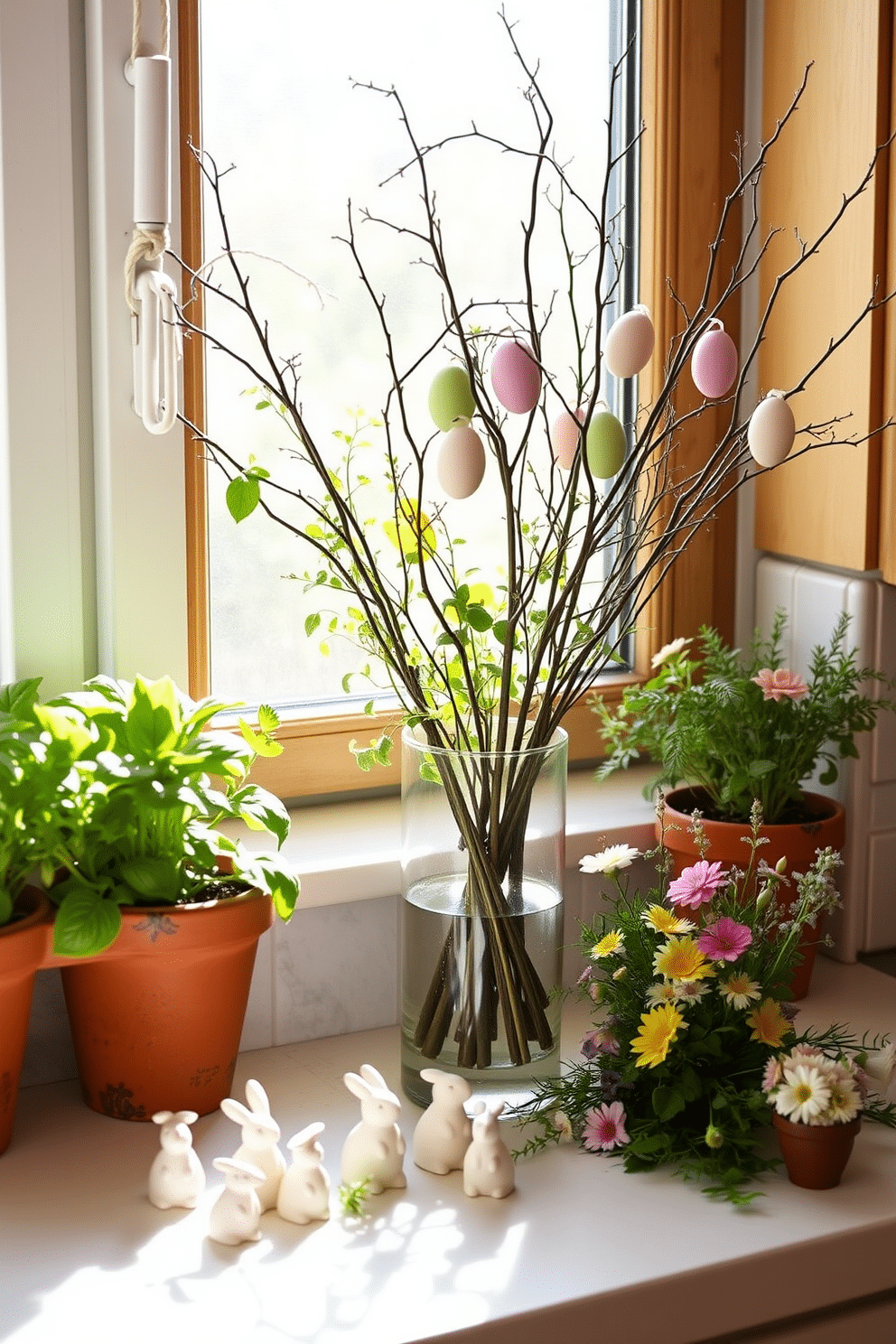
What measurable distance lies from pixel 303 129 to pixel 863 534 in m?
0.67

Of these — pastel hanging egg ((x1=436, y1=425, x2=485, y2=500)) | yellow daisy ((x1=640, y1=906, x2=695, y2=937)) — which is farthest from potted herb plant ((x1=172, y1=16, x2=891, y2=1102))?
yellow daisy ((x1=640, y1=906, x2=695, y2=937))

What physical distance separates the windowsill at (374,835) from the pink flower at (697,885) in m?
0.23

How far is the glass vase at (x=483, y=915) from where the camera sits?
1193 mm

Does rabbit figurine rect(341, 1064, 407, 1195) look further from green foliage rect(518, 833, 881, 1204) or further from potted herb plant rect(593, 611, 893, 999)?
potted herb plant rect(593, 611, 893, 999)

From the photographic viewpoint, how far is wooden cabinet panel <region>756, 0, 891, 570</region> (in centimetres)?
146

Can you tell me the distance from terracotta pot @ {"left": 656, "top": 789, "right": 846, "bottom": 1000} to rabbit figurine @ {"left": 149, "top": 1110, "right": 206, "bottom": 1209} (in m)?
0.55

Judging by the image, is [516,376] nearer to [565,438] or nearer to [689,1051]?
[565,438]

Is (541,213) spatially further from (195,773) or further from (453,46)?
(195,773)

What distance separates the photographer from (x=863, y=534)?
1.52m

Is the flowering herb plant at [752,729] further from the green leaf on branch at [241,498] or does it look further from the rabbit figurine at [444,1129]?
the green leaf on branch at [241,498]

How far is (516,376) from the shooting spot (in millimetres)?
1056

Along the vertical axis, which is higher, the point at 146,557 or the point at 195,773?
the point at 146,557

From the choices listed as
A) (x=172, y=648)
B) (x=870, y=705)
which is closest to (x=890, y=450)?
(x=870, y=705)

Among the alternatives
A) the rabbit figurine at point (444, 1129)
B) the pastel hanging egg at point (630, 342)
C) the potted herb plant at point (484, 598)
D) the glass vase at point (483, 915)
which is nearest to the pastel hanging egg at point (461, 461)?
the potted herb plant at point (484, 598)
